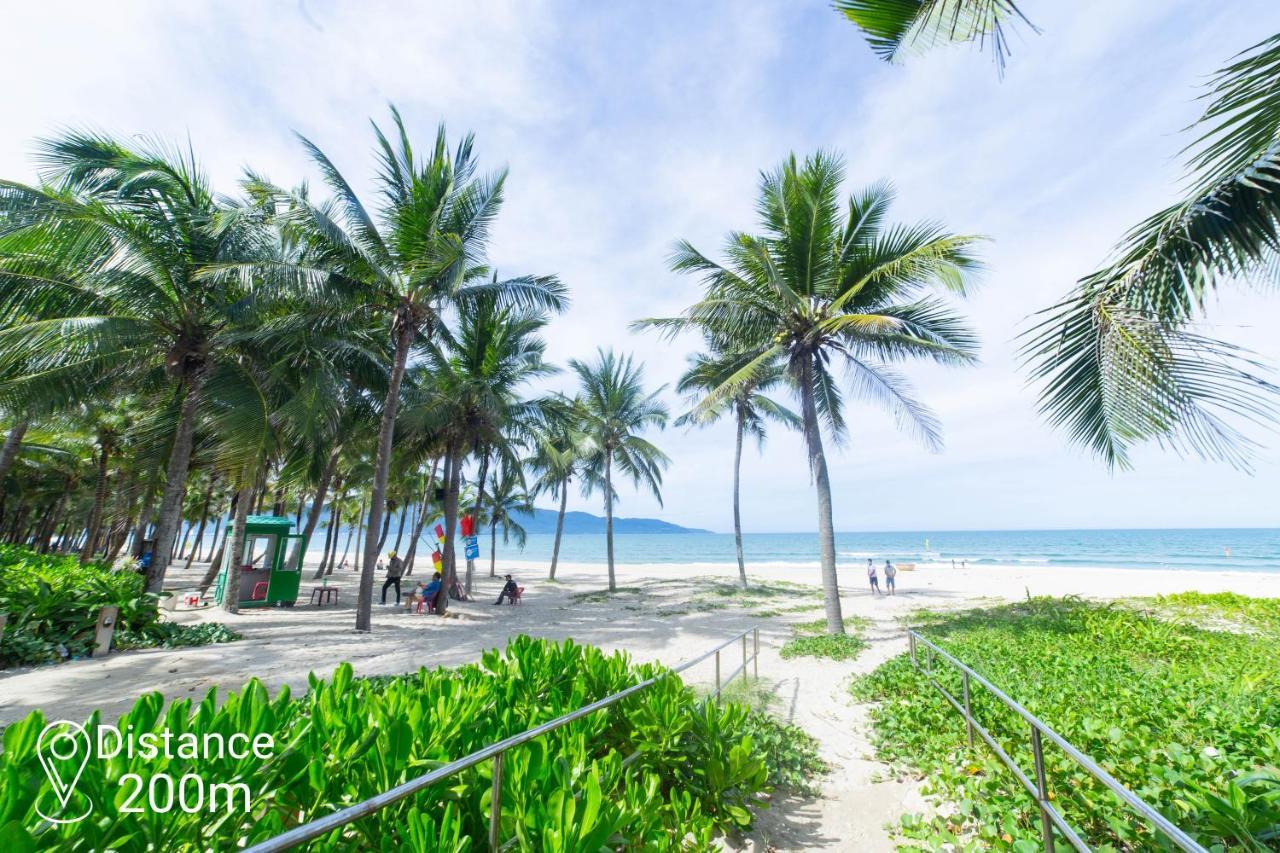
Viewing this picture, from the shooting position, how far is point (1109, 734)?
10.3 feet

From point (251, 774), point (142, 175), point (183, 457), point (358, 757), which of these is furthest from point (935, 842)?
point (142, 175)

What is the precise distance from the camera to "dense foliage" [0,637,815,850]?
61.3 inches

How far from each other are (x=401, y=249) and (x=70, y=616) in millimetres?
7837

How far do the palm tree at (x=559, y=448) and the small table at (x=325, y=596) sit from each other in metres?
7.64

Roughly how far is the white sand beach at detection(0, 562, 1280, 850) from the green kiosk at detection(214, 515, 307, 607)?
32.3 inches

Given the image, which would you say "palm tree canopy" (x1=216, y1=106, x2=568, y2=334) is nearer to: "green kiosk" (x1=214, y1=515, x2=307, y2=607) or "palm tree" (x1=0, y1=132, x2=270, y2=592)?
"palm tree" (x1=0, y1=132, x2=270, y2=592)

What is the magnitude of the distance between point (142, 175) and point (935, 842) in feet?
45.8

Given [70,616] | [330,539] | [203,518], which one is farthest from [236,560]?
[203,518]

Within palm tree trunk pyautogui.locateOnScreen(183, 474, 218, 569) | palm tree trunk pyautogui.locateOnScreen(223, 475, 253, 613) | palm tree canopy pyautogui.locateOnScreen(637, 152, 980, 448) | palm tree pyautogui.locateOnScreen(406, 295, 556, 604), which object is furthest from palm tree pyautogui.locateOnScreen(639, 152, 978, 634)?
palm tree trunk pyautogui.locateOnScreen(183, 474, 218, 569)

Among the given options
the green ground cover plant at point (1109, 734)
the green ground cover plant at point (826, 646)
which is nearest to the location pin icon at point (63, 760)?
the green ground cover plant at point (1109, 734)

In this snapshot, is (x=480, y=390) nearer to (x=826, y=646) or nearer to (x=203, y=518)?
(x=826, y=646)

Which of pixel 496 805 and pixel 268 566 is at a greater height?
pixel 268 566

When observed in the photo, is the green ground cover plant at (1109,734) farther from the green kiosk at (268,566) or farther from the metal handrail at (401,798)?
the green kiosk at (268,566)

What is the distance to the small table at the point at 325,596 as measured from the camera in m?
15.2
